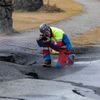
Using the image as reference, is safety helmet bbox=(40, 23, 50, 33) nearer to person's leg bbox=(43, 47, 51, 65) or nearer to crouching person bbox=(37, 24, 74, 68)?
crouching person bbox=(37, 24, 74, 68)

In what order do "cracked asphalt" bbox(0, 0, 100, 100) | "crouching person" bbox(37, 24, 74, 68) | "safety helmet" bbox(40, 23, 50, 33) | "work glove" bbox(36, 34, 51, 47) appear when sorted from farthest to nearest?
1. "work glove" bbox(36, 34, 51, 47)
2. "crouching person" bbox(37, 24, 74, 68)
3. "safety helmet" bbox(40, 23, 50, 33)
4. "cracked asphalt" bbox(0, 0, 100, 100)

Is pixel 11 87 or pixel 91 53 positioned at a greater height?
pixel 11 87

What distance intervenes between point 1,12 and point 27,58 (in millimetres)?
7462

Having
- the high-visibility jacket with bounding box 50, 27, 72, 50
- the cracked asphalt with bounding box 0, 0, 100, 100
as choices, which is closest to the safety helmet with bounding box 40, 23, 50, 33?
the high-visibility jacket with bounding box 50, 27, 72, 50

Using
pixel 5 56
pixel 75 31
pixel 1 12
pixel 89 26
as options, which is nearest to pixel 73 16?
pixel 89 26

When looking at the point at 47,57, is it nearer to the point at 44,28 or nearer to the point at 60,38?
the point at 60,38

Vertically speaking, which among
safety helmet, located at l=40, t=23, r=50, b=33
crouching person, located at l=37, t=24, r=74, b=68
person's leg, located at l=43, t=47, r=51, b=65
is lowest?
person's leg, located at l=43, t=47, r=51, b=65

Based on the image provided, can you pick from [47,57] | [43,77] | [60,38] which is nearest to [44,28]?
[60,38]

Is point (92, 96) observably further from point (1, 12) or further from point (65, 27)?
point (65, 27)

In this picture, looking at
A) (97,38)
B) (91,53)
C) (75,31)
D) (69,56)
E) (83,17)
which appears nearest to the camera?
(69,56)

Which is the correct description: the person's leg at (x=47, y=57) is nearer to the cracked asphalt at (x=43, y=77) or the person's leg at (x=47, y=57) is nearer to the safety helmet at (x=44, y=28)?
the cracked asphalt at (x=43, y=77)

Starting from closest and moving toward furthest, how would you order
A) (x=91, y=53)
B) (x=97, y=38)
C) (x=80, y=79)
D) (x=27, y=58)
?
(x=80, y=79), (x=27, y=58), (x=91, y=53), (x=97, y=38)

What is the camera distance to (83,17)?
109 ft

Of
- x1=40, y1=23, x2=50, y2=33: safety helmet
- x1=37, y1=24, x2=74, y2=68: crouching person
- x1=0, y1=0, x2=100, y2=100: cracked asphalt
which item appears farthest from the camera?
x1=37, y1=24, x2=74, y2=68: crouching person
